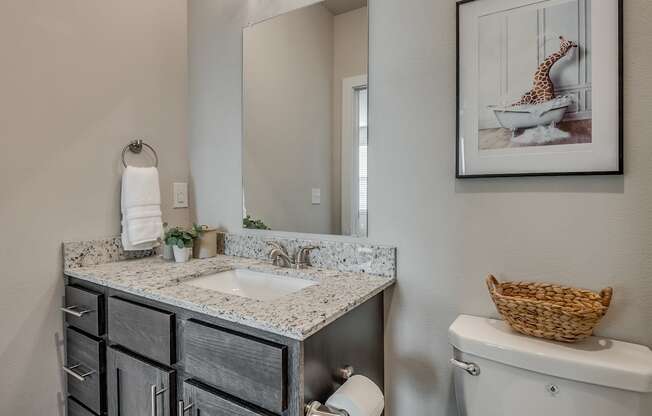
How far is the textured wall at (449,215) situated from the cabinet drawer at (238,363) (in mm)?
546

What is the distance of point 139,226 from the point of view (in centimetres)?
150

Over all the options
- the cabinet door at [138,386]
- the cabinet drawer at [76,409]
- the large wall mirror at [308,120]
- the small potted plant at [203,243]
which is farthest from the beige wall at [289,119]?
the cabinet drawer at [76,409]

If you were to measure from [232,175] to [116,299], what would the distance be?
71 cm

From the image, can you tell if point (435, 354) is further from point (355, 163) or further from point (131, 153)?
point (131, 153)

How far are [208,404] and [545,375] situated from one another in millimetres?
844

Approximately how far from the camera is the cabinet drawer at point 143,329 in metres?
1.02

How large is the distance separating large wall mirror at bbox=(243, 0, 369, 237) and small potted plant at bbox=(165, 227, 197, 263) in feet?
0.89

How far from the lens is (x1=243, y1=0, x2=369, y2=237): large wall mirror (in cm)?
129

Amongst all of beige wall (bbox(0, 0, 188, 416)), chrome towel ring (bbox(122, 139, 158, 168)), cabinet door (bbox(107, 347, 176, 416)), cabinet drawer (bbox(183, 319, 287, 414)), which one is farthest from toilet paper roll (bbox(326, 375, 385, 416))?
chrome towel ring (bbox(122, 139, 158, 168))

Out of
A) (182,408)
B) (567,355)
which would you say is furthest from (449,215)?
(182,408)

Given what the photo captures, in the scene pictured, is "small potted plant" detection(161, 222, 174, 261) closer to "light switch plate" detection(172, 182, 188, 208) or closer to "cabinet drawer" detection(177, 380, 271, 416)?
"light switch plate" detection(172, 182, 188, 208)

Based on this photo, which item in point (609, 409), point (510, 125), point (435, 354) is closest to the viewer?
point (609, 409)

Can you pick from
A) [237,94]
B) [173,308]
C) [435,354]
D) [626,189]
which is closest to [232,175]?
[237,94]

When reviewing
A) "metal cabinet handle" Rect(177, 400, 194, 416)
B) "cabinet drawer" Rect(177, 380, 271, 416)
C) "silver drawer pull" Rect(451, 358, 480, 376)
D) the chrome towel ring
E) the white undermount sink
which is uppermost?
the chrome towel ring
